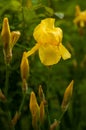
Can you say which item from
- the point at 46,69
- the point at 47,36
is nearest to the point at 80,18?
the point at 46,69

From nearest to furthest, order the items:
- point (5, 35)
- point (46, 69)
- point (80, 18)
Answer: point (5, 35) → point (46, 69) → point (80, 18)

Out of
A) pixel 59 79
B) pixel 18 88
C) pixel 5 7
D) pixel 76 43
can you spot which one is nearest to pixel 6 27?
pixel 5 7

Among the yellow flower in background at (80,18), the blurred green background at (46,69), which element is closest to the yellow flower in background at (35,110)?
the blurred green background at (46,69)

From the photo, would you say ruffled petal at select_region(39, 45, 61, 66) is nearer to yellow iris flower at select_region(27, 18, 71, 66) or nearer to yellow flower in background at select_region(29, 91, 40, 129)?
yellow iris flower at select_region(27, 18, 71, 66)

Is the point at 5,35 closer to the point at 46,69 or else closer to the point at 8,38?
the point at 8,38

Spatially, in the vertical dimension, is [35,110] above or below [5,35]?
below

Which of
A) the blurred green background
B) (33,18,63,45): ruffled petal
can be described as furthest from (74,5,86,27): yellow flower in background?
(33,18,63,45): ruffled petal

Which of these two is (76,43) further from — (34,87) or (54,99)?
(34,87)

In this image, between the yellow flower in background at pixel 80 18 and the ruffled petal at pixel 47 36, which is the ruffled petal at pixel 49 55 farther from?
the yellow flower in background at pixel 80 18
